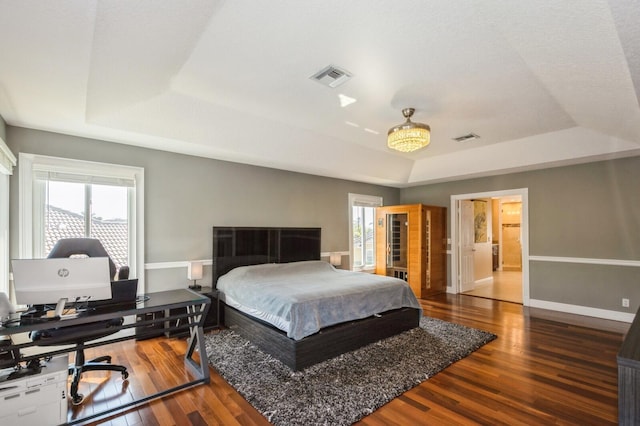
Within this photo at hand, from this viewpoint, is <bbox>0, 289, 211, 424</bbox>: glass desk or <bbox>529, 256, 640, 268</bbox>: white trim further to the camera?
<bbox>529, 256, 640, 268</bbox>: white trim

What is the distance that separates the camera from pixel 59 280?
213cm

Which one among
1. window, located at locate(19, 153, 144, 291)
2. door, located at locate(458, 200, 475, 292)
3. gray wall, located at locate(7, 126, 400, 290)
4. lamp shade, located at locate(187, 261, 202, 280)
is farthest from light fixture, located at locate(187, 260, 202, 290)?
door, located at locate(458, 200, 475, 292)

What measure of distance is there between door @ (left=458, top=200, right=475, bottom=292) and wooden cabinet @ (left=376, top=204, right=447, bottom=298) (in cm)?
33

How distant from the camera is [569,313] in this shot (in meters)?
4.80

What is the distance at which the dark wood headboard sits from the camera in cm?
445

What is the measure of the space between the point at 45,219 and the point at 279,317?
2796 mm

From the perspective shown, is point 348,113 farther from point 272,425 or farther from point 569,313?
point 569,313

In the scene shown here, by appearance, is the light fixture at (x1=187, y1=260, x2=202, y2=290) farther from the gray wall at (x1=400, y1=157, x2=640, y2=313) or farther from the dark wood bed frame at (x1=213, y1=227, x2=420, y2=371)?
the gray wall at (x1=400, y1=157, x2=640, y2=313)

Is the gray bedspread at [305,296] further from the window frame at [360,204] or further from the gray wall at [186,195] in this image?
the window frame at [360,204]

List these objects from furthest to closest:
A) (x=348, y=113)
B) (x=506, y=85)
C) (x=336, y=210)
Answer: (x=336, y=210)
(x=348, y=113)
(x=506, y=85)

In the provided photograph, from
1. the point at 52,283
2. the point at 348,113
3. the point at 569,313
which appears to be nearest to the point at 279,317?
the point at 52,283

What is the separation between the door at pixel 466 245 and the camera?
6359 millimetres

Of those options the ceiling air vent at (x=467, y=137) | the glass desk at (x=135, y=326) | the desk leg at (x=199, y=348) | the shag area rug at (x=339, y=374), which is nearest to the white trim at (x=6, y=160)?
the glass desk at (x=135, y=326)

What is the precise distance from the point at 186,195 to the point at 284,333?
242 centimetres
